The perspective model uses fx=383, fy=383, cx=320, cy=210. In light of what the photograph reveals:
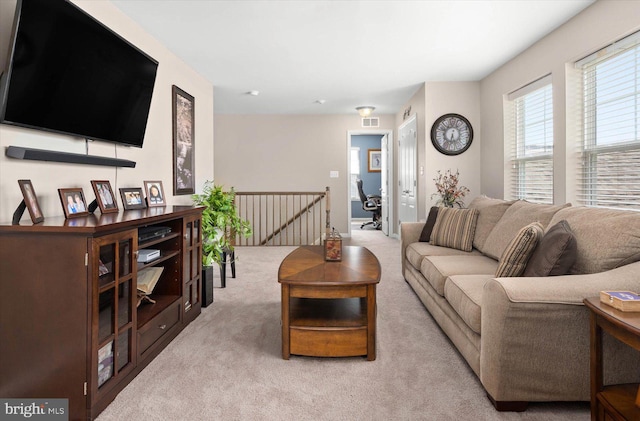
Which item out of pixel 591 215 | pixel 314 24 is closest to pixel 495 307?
pixel 591 215

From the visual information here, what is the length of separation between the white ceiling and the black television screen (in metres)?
0.70

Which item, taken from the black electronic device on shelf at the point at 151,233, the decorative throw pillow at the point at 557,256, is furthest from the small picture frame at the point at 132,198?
the decorative throw pillow at the point at 557,256

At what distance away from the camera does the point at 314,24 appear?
3.27 metres

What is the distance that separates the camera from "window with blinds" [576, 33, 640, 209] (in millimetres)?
2686

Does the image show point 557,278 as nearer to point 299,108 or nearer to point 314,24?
point 314,24

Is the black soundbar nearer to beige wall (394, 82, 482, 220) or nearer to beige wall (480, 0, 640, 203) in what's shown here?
beige wall (480, 0, 640, 203)

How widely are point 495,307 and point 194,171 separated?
3.78 metres

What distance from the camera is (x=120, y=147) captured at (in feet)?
9.71

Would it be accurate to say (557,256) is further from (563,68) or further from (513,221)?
(563,68)

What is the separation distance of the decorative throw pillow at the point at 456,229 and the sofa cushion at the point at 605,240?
1.25 m

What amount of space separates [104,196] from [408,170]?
4.78m

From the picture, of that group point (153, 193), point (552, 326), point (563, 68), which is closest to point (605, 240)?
point (552, 326)

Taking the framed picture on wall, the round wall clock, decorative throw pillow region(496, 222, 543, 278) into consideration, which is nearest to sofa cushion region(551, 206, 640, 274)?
decorative throw pillow region(496, 222, 543, 278)

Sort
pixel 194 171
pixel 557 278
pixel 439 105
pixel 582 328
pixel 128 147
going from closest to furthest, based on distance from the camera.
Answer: pixel 582 328, pixel 557 278, pixel 128 147, pixel 194 171, pixel 439 105
